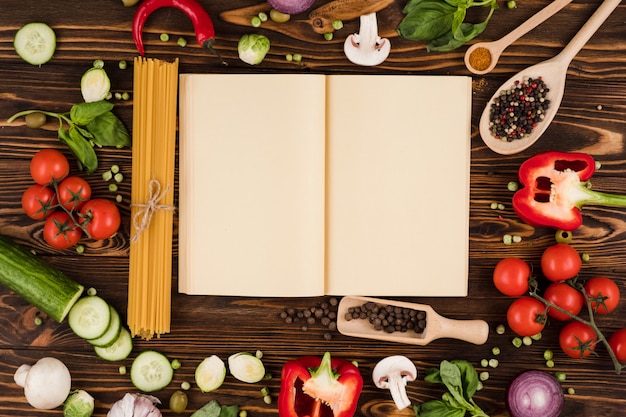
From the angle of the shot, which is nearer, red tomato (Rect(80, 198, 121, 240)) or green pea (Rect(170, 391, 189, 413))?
red tomato (Rect(80, 198, 121, 240))

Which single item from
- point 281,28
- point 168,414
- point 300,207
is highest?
point 281,28

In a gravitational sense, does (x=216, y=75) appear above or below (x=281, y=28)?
below

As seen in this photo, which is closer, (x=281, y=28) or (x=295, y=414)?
(x=295, y=414)

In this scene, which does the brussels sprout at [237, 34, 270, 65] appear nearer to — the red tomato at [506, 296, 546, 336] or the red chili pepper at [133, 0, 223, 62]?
the red chili pepper at [133, 0, 223, 62]

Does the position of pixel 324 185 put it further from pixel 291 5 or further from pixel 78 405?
pixel 78 405

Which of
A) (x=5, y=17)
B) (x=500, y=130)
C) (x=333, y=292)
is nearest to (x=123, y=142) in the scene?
(x=5, y=17)

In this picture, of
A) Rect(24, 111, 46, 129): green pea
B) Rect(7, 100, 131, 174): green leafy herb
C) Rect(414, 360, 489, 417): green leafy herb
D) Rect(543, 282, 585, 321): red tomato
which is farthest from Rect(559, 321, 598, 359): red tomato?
Rect(24, 111, 46, 129): green pea

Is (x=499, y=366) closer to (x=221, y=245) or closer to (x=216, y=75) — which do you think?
(x=221, y=245)
